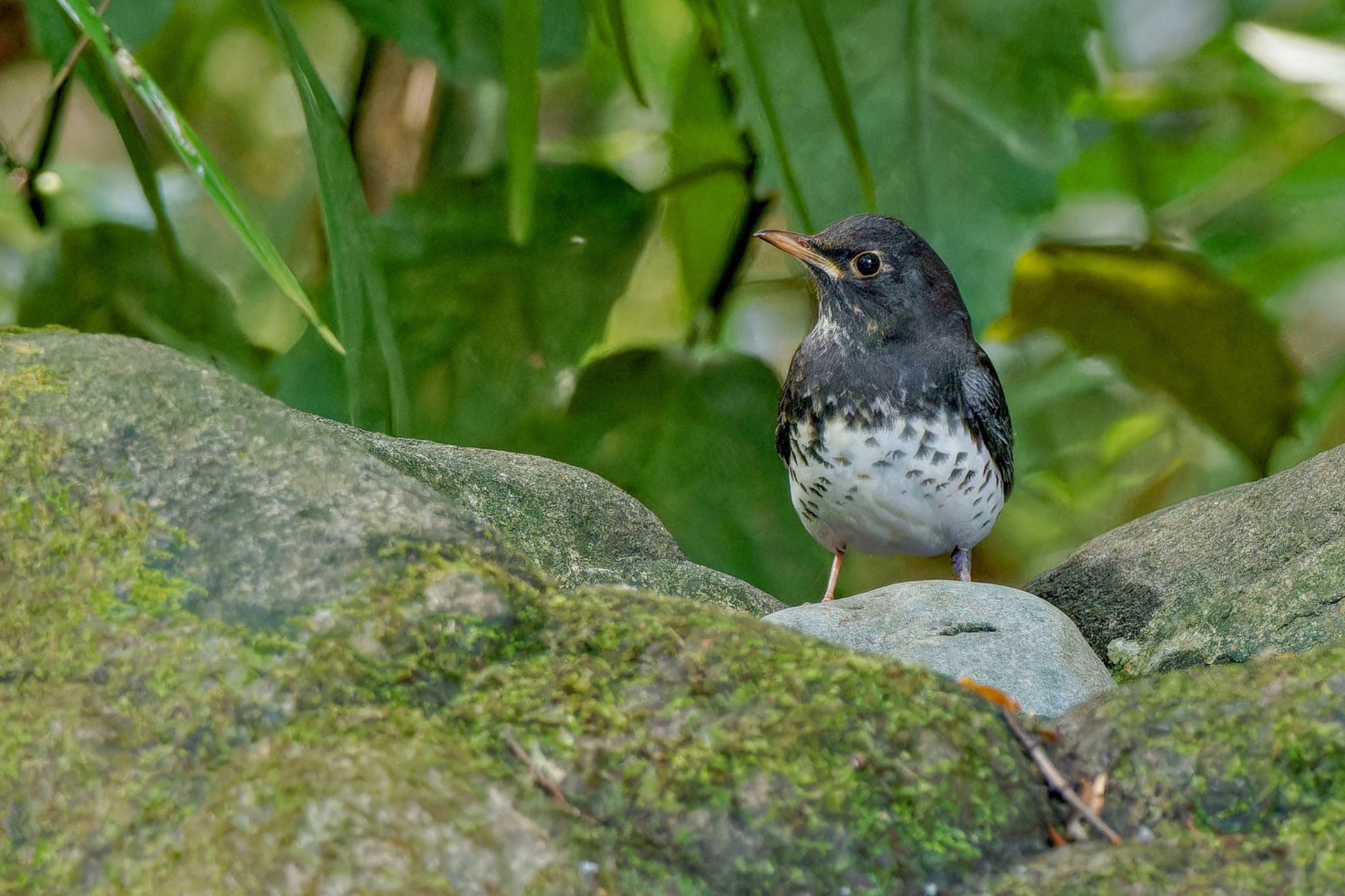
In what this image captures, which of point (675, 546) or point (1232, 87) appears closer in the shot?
point (675, 546)

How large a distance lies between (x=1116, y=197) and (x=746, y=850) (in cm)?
305

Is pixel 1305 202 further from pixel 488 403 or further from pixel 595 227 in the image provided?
pixel 488 403

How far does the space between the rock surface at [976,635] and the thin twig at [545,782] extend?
29.1 inches

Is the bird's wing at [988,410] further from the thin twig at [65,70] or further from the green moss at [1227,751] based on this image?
the thin twig at [65,70]

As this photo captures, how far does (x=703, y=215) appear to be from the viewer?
3.32 meters

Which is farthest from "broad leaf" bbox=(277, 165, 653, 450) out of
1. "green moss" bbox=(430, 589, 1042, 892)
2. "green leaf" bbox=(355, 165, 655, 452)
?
"green moss" bbox=(430, 589, 1042, 892)

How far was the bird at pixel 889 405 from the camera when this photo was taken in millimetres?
2621

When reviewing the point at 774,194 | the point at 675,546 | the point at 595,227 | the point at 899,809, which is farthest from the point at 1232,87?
the point at 899,809

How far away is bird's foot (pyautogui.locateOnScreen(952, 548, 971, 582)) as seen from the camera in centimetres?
302

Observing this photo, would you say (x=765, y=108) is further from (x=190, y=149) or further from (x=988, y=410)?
(x=190, y=149)

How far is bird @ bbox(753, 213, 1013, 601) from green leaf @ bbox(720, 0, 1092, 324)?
0.32 ft

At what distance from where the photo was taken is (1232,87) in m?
3.55

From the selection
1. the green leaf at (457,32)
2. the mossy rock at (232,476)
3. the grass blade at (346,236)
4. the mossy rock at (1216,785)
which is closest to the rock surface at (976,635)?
the mossy rock at (1216,785)

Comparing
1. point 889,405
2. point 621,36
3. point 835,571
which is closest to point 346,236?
point 621,36
